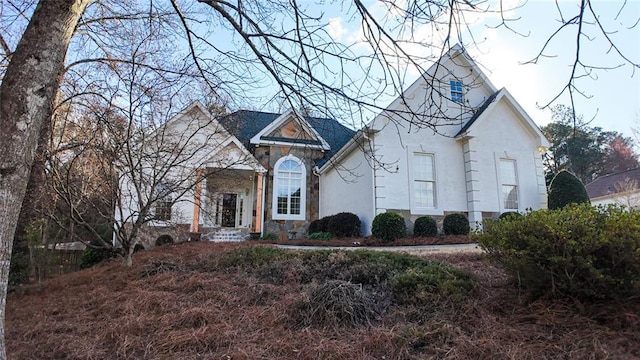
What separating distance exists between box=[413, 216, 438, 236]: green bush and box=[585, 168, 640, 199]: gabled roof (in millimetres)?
16398

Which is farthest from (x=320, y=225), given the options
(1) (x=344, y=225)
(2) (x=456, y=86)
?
(2) (x=456, y=86)

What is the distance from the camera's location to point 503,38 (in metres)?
3.10

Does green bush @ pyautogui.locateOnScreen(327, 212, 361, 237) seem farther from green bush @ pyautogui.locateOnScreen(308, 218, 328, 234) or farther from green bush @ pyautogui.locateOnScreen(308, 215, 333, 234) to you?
green bush @ pyautogui.locateOnScreen(308, 218, 328, 234)

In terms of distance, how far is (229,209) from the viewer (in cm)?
1568

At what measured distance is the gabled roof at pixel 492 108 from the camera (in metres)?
12.1

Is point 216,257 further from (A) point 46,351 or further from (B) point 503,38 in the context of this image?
(B) point 503,38

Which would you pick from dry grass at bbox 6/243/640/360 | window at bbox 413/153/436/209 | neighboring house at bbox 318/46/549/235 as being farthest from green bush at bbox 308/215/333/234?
dry grass at bbox 6/243/640/360

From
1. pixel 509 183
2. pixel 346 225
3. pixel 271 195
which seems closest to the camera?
pixel 346 225

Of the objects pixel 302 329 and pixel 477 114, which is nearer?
pixel 302 329

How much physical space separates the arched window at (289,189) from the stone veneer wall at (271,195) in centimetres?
17

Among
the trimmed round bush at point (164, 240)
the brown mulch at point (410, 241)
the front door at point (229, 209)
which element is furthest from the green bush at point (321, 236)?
the trimmed round bush at point (164, 240)

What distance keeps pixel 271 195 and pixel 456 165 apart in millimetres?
7347

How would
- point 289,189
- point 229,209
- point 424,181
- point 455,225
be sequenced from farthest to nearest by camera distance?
point 229,209 < point 289,189 < point 424,181 < point 455,225

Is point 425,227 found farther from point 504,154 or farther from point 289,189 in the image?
point 289,189
